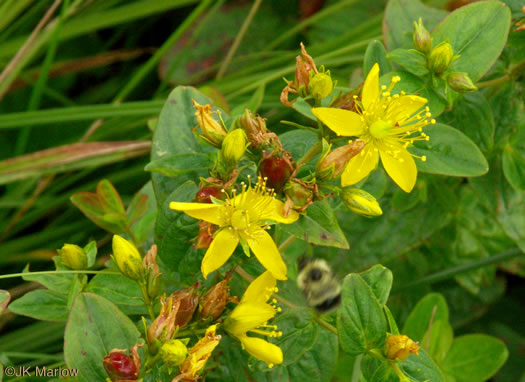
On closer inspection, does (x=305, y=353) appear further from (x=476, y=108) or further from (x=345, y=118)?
(x=476, y=108)

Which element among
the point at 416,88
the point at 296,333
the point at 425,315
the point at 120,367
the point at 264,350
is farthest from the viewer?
the point at 425,315

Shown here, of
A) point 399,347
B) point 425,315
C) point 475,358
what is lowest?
point 475,358

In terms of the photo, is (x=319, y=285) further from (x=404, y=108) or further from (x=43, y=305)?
(x=43, y=305)

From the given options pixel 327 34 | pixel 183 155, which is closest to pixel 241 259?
pixel 183 155

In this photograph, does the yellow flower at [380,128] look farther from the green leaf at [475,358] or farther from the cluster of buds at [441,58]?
the green leaf at [475,358]

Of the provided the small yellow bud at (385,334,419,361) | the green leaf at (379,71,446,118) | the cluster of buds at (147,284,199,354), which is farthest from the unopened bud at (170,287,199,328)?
the green leaf at (379,71,446,118)

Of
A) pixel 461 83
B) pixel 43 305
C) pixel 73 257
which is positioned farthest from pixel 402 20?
pixel 43 305

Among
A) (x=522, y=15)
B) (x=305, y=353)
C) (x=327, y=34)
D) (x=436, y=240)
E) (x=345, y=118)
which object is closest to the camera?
(x=345, y=118)
